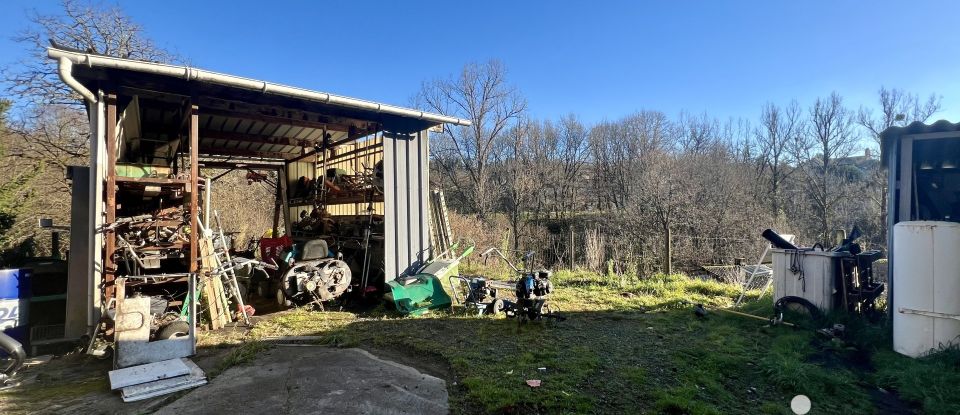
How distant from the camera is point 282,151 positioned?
10.6 metres

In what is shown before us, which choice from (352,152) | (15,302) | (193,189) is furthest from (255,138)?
(15,302)

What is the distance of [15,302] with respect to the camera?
5.04 meters

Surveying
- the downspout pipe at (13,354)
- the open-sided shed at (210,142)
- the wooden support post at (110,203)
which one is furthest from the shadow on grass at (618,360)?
the downspout pipe at (13,354)

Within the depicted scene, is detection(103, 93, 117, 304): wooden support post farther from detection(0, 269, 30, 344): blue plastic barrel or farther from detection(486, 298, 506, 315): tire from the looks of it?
detection(486, 298, 506, 315): tire

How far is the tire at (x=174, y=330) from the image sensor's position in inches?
180

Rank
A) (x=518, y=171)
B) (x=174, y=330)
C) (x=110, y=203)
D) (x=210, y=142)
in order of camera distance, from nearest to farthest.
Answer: (x=174, y=330) < (x=110, y=203) < (x=210, y=142) < (x=518, y=171)

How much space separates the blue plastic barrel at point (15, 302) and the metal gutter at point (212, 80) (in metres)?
2.29

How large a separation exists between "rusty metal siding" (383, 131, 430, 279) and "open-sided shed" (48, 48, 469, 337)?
0.02 m

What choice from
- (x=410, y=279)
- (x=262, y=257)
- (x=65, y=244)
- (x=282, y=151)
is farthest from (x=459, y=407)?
(x=65, y=244)

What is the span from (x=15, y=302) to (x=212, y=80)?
11.2ft

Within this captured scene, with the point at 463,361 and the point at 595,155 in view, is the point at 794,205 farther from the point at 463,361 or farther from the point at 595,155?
the point at 463,361

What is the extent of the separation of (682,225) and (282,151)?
16672 mm

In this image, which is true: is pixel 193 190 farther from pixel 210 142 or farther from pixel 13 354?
pixel 210 142

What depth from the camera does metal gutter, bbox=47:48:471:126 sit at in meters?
4.31
